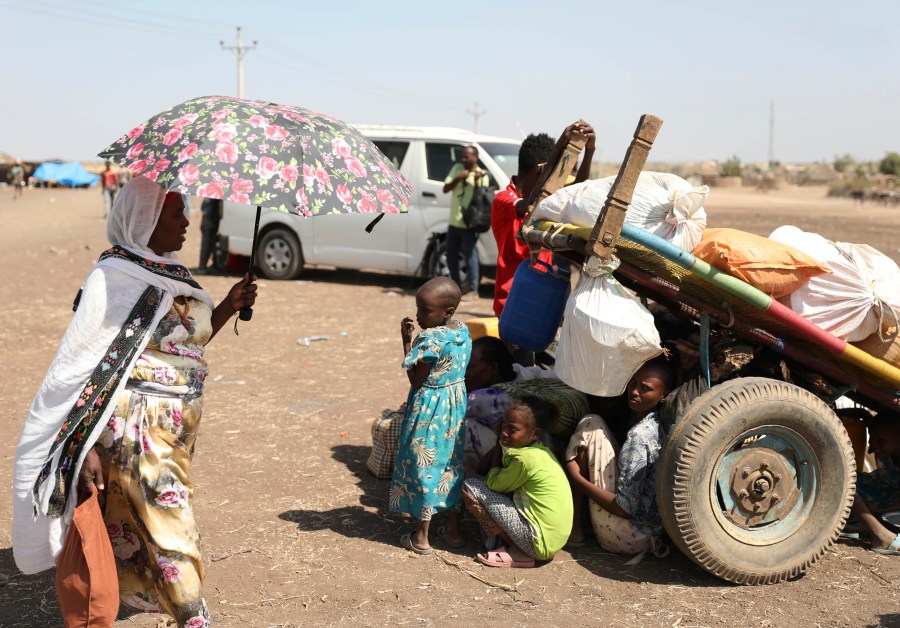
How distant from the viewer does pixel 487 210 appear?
1081cm

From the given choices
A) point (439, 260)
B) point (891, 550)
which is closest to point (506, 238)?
point (891, 550)

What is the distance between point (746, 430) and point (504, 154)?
8170 millimetres

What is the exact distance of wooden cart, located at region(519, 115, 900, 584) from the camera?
385 cm

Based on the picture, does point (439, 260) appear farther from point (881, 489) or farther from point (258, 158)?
point (258, 158)

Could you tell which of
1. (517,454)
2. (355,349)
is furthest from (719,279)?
(355,349)

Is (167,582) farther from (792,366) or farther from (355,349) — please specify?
(355,349)

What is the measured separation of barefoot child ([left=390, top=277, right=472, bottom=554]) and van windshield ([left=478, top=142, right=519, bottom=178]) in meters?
7.36

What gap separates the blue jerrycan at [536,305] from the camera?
4.70 m

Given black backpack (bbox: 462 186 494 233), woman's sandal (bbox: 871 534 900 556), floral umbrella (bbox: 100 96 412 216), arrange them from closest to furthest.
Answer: floral umbrella (bbox: 100 96 412 216) → woman's sandal (bbox: 871 534 900 556) → black backpack (bbox: 462 186 494 233)

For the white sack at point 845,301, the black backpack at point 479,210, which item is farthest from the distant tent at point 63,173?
the white sack at point 845,301

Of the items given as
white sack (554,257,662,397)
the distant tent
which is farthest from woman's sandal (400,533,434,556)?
the distant tent

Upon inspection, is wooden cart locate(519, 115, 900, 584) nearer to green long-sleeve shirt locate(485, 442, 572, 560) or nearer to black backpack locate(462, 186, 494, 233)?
green long-sleeve shirt locate(485, 442, 572, 560)

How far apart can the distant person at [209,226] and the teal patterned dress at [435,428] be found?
31.5 ft

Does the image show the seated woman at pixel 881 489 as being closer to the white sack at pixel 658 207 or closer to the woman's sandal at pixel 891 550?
the woman's sandal at pixel 891 550
